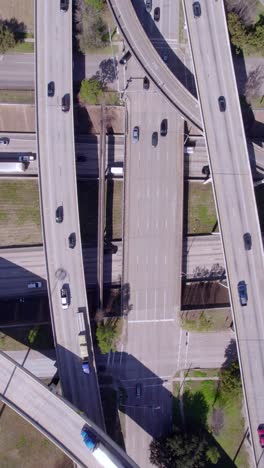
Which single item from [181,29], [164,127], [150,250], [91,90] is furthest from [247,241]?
[181,29]

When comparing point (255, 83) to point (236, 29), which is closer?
point (236, 29)

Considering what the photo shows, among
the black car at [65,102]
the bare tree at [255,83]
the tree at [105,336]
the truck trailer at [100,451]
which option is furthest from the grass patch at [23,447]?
the bare tree at [255,83]

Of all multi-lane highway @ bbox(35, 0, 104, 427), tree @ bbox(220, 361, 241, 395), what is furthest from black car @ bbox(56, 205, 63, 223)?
tree @ bbox(220, 361, 241, 395)

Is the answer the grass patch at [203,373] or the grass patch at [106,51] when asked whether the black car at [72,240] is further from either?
the grass patch at [106,51]

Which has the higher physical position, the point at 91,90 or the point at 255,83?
the point at 255,83

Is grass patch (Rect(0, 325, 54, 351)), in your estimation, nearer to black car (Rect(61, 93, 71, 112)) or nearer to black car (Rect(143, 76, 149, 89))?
black car (Rect(61, 93, 71, 112))

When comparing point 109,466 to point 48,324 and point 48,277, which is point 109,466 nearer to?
point 48,324

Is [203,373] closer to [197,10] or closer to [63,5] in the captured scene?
[197,10]
